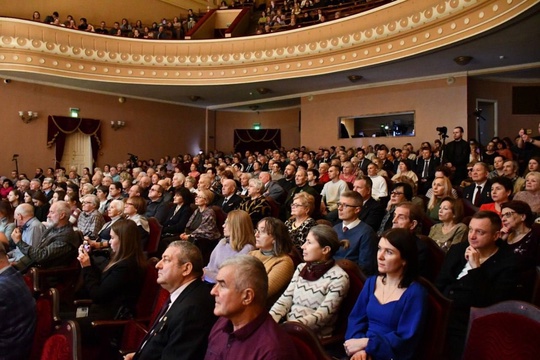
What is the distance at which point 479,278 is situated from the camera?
2.02 meters

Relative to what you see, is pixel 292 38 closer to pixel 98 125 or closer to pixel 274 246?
pixel 98 125

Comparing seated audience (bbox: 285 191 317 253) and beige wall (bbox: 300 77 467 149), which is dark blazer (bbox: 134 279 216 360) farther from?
beige wall (bbox: 300 77 467 149)

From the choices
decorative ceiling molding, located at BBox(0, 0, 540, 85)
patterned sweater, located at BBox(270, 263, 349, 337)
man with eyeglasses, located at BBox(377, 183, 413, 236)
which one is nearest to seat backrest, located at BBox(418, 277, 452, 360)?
patterned sweater, located at BBox(270, 263, 349, 337)

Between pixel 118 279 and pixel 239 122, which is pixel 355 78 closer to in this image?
pixel 239 122

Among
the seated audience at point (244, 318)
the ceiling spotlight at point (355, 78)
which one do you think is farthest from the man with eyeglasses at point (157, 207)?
the ceiling spotlight at point (355, 78)

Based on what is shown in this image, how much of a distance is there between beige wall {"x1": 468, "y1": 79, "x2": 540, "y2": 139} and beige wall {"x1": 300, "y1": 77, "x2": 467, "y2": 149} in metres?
0.34

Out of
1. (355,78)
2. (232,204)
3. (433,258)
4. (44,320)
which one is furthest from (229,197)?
(355,78)

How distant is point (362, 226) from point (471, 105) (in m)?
6.95

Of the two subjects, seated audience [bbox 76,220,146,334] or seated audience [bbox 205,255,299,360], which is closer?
seated audience [bbox 205,255,299,360]

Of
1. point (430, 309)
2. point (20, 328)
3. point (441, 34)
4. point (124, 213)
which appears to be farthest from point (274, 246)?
point (441, 34)

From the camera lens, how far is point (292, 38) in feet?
29.8

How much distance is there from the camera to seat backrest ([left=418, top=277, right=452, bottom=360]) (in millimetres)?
1730

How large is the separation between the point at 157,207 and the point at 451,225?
10.6 ft

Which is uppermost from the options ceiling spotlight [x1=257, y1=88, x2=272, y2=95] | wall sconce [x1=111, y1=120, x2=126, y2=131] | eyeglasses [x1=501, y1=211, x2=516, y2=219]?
ceiling spotlight [x1=257, y1=88, x2=272, y2=95]
